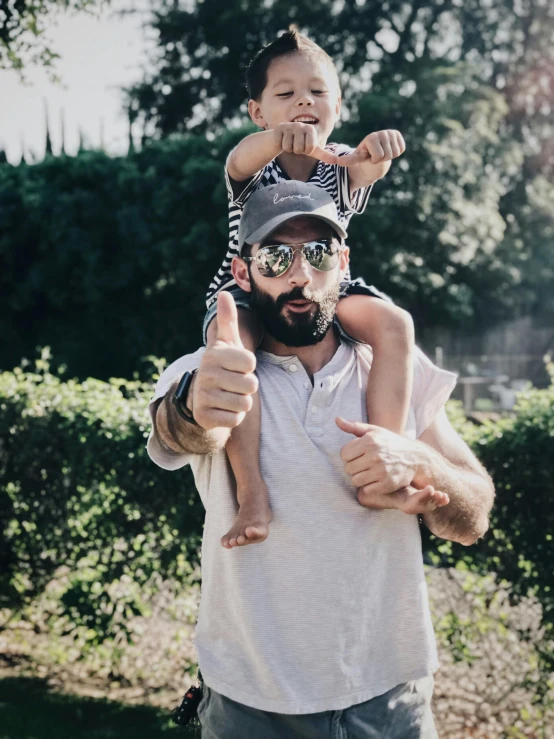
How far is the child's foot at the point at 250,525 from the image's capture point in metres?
1.85

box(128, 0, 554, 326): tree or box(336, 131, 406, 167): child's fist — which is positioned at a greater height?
box(128, 0, 554, 326): tree

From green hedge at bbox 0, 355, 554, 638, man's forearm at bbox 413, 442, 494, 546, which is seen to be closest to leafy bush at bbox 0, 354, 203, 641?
green hedge at bbox 0, 355, 554, 638

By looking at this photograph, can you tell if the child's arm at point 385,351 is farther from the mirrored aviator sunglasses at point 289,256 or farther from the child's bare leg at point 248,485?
the child's bare leg at point 248,485

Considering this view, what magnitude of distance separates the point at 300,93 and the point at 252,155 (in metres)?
0.49

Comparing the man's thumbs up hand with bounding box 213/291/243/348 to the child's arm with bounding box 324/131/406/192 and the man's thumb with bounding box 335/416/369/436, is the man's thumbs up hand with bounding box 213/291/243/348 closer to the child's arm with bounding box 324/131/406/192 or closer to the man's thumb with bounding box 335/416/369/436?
the man's thumb with bounding box 335/416/369/436

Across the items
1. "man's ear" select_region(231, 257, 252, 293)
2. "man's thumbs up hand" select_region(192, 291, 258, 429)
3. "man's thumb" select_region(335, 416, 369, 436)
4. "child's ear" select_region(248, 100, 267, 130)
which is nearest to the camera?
"man's thumbs up hand" select_region(192, 291, 258, 429)

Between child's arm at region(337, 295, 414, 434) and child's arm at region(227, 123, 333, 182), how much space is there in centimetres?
47

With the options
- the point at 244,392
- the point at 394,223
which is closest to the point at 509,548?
the point at 244,392

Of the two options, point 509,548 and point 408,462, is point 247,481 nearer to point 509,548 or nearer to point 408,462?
point 408,462

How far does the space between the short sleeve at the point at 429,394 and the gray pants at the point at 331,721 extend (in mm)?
739

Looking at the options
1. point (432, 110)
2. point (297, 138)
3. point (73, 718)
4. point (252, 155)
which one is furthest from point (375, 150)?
point (432, 110)

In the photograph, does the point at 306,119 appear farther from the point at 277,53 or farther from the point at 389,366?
the point at 389,366

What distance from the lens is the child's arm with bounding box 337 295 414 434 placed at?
2076mm

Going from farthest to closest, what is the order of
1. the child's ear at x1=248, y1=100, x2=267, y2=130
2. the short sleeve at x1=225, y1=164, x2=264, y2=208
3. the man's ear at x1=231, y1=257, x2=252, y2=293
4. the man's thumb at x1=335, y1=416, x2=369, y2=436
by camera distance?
1. the child's ear at x1=248, y1=100, x2=267, y2=130
2. the short sleeve at x1=225, y1=164, x2=264, y2=208
3. the man's ear at x1=231, y1=257, x2=252, y2=293
4. the man's thumb at x1=335, y1=416, x2=369, y2=436
